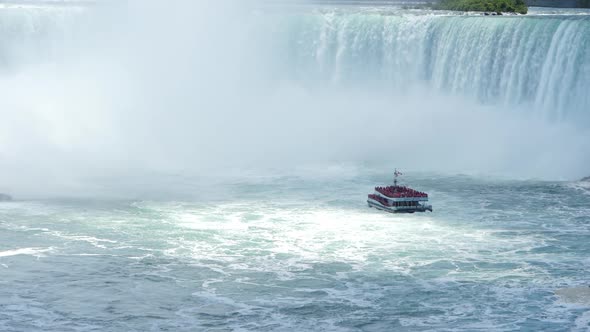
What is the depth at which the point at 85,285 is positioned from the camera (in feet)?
125

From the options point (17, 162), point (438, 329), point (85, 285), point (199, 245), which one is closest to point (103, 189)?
point (17, 162)

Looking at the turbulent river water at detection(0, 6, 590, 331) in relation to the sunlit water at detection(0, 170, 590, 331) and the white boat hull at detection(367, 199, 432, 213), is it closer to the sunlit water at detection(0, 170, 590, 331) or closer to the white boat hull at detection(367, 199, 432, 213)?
the sunlit water at detection(0, 170, 590, 331)

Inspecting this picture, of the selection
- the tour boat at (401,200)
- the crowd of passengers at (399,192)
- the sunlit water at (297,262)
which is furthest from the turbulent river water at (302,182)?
the crowd of passengers at (399,192)

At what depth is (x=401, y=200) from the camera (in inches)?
1889

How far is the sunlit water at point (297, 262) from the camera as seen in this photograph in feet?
115

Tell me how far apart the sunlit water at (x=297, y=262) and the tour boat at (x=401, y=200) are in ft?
1.47

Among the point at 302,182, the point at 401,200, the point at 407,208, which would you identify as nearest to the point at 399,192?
the point at 401,200

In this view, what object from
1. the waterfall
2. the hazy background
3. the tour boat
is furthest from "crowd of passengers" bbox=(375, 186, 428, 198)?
the waterfall

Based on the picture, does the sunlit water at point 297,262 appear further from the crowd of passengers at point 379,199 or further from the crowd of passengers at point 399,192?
the crowd of passengers at point 399,192

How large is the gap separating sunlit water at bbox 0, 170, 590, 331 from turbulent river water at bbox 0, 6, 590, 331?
0.10 meters

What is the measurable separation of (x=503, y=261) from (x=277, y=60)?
3593cm

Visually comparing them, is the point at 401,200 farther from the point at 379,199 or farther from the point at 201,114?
the point at 201,114

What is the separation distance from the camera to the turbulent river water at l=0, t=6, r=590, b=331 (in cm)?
3653

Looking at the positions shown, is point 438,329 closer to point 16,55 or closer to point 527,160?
point 527,160
